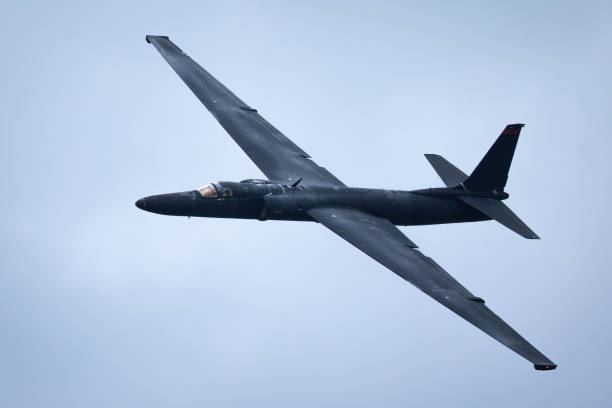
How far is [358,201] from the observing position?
148 ft

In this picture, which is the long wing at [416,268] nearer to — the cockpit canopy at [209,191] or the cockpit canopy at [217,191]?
the cockpit canopy at [217,191]

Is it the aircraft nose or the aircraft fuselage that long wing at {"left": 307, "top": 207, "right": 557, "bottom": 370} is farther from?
the aircraft nose

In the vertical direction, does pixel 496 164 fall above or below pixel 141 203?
above

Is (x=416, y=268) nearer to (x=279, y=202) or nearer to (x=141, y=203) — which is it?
(x=279, y=202)

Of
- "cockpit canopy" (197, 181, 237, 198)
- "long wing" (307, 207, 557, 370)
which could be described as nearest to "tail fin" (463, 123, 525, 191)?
"long wing" (307, 207, 557, 370)

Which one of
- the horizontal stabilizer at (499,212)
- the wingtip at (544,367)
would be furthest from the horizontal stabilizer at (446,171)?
the wingtip at (544,367)

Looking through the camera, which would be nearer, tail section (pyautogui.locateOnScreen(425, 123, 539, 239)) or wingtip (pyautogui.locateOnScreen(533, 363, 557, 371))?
wingtip (pyautogui.locateOnScreen(533, 363, 557, 371))

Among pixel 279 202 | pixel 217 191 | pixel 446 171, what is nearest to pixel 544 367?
pixel 279 202

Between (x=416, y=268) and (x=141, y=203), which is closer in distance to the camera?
(x=416, y=268)

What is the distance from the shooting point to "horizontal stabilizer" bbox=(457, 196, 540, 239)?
45.7m

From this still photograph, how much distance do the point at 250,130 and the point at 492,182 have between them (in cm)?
1180

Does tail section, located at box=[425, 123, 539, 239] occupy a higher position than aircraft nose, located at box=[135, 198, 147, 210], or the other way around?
tail section, located at box=[425, 123, 539, 239]

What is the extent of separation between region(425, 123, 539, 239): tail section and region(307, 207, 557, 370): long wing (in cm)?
443

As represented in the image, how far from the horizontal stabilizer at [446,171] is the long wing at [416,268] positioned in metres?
4.34
